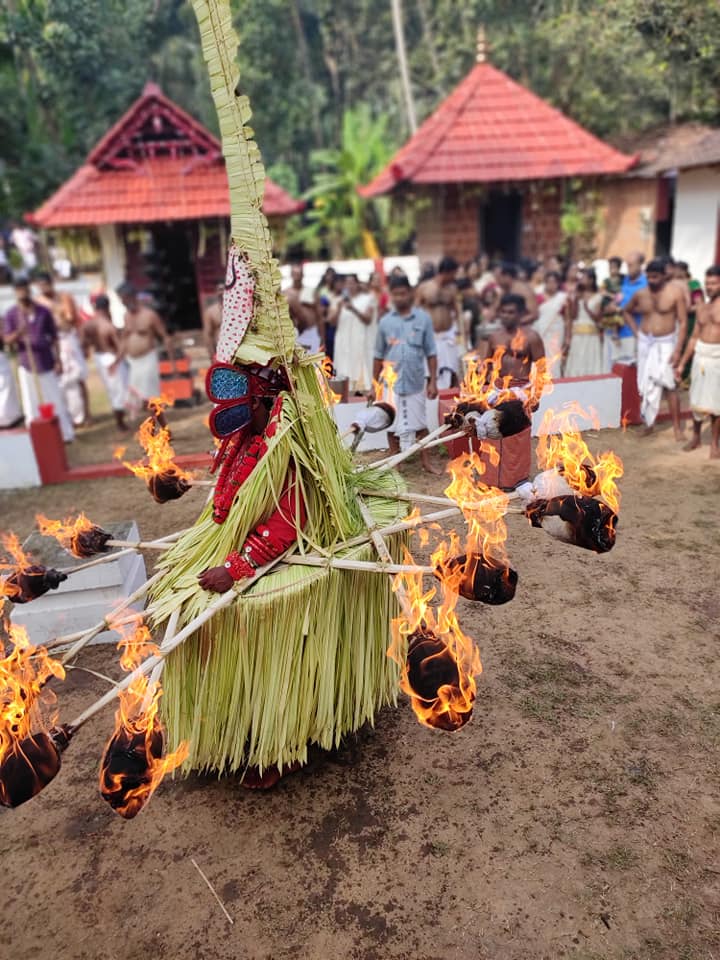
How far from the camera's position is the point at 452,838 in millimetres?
2791

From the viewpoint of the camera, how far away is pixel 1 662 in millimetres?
2379

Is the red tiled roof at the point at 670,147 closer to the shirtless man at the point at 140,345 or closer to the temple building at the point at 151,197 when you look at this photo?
the temple building at the point at 151,197

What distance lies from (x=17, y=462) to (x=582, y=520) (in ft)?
20.6

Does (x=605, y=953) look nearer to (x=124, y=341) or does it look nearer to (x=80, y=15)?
(x=124, y=341)

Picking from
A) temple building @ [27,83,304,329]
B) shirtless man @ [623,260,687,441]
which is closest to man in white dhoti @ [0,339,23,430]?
temple building @ [27,83,304,329]

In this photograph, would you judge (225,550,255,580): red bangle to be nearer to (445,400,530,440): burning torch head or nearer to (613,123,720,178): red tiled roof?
(445,400,530,440): burning torch head

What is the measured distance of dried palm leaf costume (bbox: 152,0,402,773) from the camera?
107 inches

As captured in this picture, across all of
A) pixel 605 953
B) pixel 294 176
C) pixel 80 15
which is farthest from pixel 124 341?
pixel 294 176

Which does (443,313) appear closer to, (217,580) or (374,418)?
(374,418)

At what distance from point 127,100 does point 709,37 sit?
12296 millimetres

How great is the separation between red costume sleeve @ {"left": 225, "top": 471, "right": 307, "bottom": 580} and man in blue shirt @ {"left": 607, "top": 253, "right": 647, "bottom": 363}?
22.1ft

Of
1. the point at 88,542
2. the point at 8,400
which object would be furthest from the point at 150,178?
the point at 88,542

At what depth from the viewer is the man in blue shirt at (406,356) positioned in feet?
20.0

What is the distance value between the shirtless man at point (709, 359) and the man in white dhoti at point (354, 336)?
3.90 m
